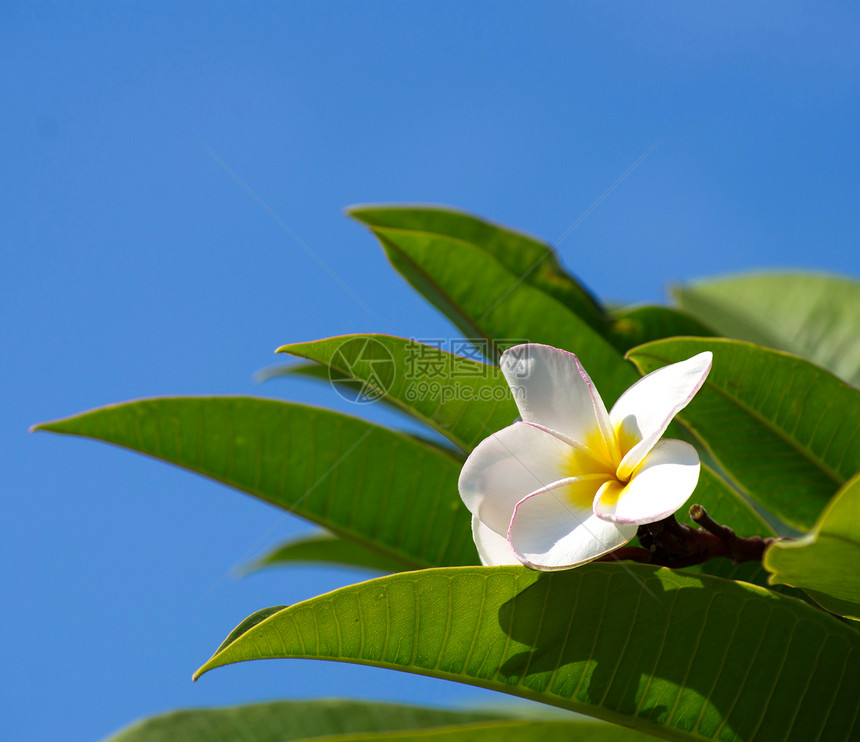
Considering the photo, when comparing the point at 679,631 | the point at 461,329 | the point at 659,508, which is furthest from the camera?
the point at 461,329

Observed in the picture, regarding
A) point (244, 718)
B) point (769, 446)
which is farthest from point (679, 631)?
point (244, 718)

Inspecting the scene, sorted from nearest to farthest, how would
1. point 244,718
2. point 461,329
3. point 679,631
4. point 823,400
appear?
point 679,631 → point 823,400 → point 244,718 → point 461,329

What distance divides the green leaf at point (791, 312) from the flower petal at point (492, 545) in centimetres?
98

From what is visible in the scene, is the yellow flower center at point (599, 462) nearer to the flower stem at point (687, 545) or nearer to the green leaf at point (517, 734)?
the flower stem at point (687, 545)

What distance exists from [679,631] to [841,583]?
0.13 metres

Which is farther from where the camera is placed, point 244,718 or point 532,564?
point 244,718

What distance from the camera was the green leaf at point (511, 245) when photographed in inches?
50.0

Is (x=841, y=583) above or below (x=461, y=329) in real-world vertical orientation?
below

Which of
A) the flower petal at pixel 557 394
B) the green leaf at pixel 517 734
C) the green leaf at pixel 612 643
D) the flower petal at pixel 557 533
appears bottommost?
the green leaf at pixel 517 734

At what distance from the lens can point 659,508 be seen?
519 millimetres

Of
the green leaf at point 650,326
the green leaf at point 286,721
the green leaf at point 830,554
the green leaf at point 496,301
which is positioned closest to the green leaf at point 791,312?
the green leaf at point 650,326

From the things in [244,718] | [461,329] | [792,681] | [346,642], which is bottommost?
[244,718]

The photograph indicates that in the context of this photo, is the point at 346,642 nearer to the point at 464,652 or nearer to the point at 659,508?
the point at 464,652

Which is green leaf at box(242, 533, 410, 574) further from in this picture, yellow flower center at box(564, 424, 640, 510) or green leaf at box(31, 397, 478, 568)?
yellow flower center at box(564, 424, 640, 510)
